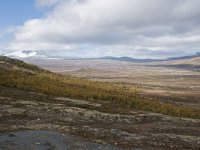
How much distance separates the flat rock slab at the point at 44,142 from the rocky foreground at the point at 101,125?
0.88 m

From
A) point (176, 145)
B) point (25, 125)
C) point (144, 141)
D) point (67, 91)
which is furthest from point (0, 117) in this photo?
point (67, 91)

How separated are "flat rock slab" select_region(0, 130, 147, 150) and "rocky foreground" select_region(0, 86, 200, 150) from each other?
875 millimetres

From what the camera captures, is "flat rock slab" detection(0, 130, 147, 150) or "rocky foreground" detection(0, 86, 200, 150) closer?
→ "flat rock slab" detection(0, 130, 147, 150)

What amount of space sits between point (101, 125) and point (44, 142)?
9865 millimetres

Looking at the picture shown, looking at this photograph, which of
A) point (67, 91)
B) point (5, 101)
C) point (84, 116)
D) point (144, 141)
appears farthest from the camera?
point (67, 91)

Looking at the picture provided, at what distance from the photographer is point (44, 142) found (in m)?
27.4

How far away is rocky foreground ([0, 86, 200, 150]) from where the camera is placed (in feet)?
98.5

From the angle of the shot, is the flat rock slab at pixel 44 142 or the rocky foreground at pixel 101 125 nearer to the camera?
the flat rock slab at pixel 44 142

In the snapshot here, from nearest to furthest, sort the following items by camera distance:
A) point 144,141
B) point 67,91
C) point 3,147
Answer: point 3,147 → point 144,141 → point 67,91

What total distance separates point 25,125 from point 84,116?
869cm

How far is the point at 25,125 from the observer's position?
32.9 meters

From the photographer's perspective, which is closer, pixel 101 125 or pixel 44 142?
pixel 44 142

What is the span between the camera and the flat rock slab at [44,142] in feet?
86.1

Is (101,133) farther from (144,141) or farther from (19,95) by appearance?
(19,95)
